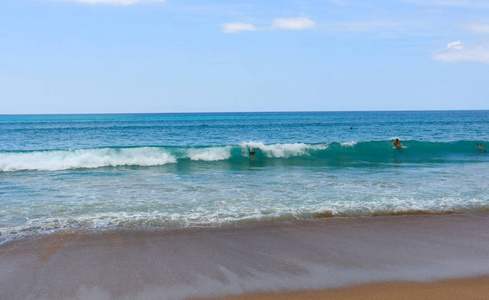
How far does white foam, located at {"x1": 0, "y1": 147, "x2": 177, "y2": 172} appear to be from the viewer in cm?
1541

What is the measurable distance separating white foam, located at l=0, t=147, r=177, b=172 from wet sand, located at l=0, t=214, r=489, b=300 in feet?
34.4

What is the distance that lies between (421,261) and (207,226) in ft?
12.0

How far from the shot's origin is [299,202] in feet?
28.6

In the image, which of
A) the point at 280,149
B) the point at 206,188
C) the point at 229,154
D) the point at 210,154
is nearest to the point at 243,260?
the point at 206,188

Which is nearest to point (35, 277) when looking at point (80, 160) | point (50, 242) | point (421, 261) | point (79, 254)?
point (79, 254)

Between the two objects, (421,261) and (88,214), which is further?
(88,214)

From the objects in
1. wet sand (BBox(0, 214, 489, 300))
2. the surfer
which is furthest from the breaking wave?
wet sand (BBox(0, 214, 489, 300))

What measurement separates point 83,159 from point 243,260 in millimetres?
13327

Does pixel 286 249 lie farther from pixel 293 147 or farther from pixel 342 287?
pixel 293 147

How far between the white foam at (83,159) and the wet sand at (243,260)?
413 inches

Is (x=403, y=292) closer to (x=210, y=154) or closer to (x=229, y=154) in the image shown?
(x=210, y=154)

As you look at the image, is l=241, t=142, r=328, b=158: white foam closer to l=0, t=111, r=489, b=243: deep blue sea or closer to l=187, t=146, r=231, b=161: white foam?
l=0, t=111, r=489, b=243: deep blue sea

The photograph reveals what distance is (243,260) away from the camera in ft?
17.6

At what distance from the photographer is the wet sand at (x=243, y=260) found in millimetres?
4527
